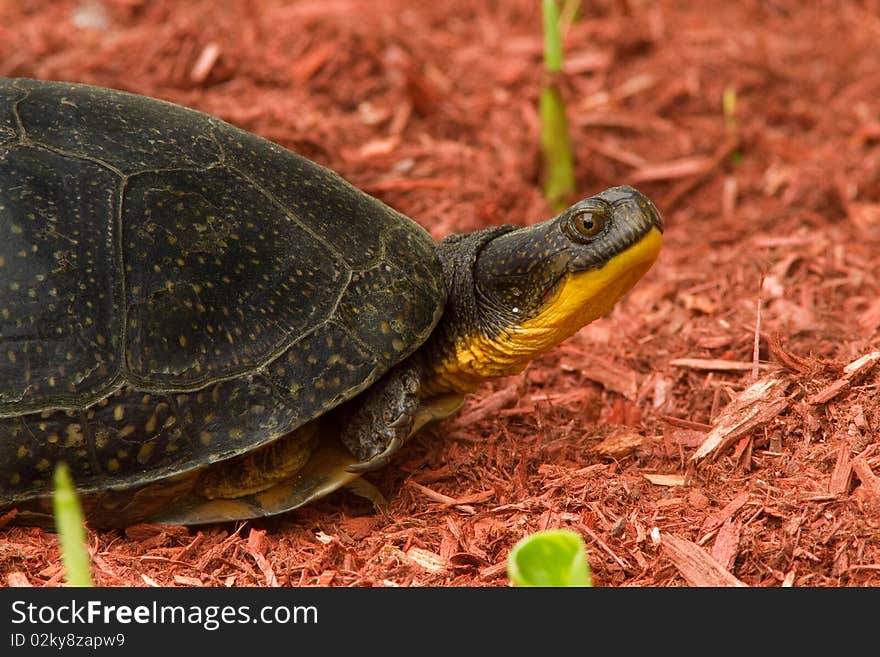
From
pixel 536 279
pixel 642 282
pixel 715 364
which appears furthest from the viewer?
pixel 642 282

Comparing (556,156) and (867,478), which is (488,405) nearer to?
(867,478)

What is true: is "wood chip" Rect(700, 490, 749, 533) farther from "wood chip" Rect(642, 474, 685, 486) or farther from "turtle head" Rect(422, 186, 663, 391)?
"turtle head" Rect(422, 186, 663, 391)

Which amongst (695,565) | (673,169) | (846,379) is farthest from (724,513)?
(673,169)

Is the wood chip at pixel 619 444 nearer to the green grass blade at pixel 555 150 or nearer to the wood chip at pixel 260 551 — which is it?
the wood chip at pixel 260 551

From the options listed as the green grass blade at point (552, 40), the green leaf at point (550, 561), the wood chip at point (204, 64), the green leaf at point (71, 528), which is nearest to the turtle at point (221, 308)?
the green leaf at point (550, 561)

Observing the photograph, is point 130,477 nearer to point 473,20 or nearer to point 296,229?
point 296,229

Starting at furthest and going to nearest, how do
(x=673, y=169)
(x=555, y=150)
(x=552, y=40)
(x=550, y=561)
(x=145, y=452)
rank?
(x=673, y=169) < (x=555, y=150) < (x=552, y=40) < (x=145, y=452) < (x=550, y=561)

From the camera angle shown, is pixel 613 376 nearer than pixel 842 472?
No

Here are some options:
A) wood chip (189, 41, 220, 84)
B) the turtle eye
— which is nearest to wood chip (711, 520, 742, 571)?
the turtle eye
